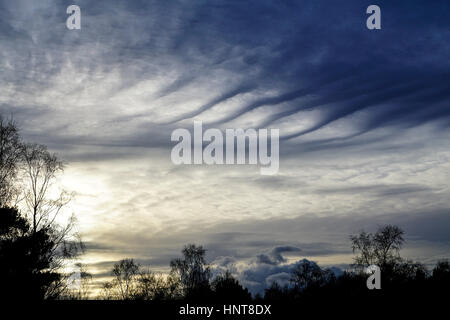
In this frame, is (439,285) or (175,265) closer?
(439,285)

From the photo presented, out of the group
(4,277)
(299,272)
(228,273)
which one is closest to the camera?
(4,277)

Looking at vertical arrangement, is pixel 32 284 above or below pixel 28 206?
below

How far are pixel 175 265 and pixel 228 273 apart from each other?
917cm

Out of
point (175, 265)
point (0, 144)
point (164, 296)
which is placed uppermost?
point (0, 144)

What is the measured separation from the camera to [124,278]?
6206 centimetres
